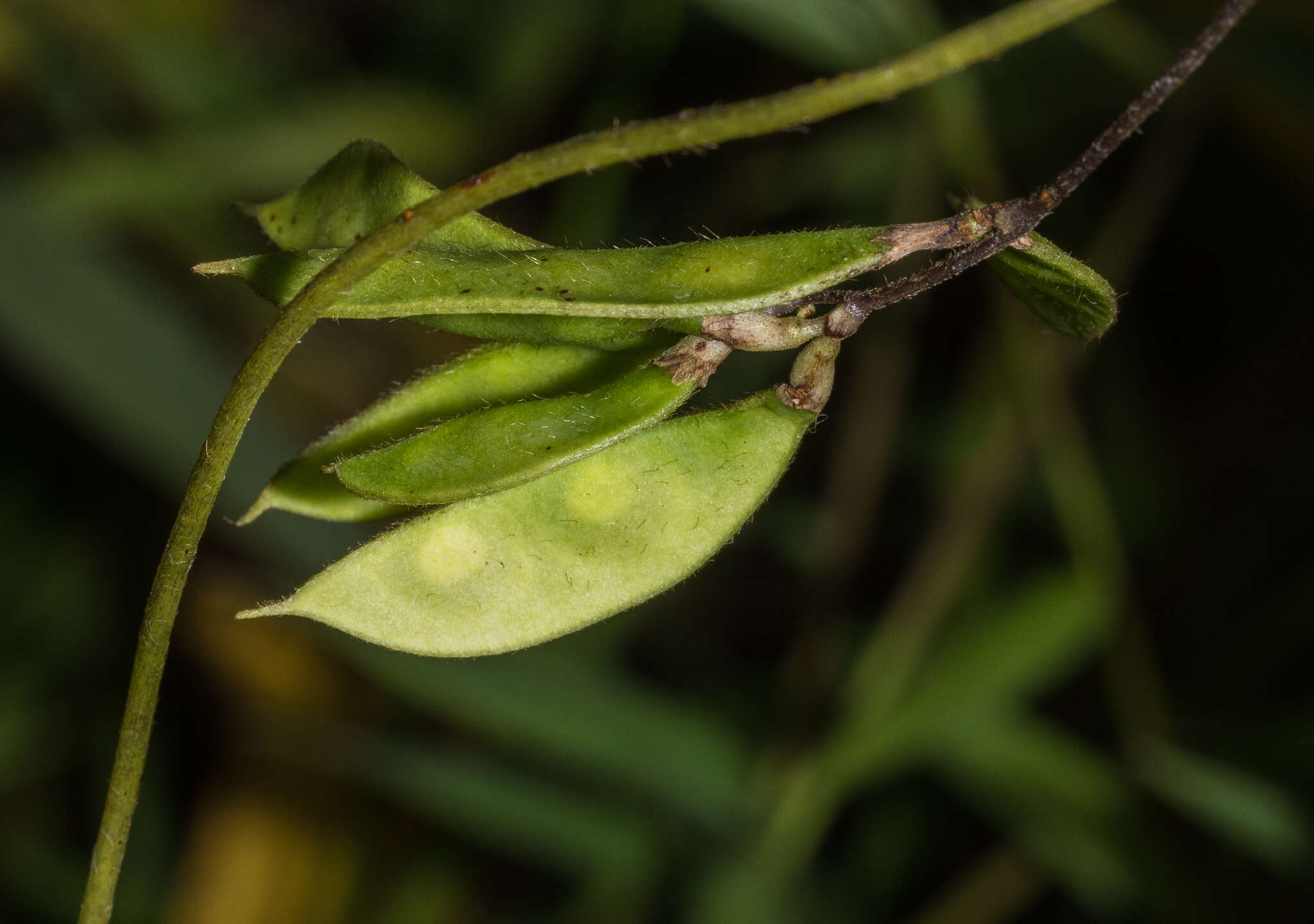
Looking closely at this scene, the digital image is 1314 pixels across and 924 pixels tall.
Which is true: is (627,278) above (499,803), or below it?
above

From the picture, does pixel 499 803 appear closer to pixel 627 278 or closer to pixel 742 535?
pixel 742 535

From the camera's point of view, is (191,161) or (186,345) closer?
(186,345)

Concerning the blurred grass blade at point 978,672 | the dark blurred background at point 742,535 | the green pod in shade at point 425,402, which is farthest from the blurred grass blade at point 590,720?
the green pod in shade at point 425,402

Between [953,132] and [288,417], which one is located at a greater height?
[953,132]

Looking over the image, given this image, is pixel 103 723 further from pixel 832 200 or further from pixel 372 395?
pixel 832 200

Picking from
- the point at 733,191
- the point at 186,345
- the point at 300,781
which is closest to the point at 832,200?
the point at 733,191

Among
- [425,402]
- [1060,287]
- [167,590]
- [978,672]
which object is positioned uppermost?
[978,672]

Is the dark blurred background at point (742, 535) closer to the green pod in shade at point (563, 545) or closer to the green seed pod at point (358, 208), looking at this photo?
the green seed pod at point (358, 208)

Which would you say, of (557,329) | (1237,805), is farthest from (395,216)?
(1237,805)

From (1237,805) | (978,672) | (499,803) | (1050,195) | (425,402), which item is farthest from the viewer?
(499,803)
